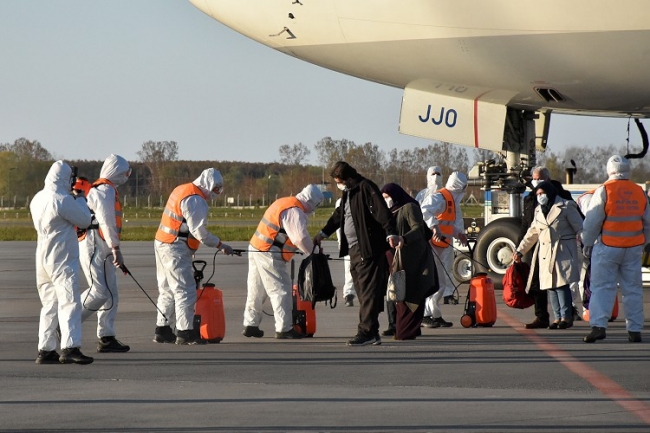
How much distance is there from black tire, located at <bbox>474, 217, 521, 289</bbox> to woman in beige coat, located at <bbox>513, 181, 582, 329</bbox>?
4499 mm

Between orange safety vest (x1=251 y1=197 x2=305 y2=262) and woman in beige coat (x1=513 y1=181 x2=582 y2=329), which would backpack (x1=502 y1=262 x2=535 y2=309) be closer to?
woman in beige coat (x1=513 y1=181 x2=582 y2=329)

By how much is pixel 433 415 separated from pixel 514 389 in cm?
143

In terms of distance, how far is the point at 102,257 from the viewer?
12.2 meters

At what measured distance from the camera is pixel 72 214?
10.9 meters

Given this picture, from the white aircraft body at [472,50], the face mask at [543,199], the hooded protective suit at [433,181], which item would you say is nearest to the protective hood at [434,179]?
the hooded protective suit at [433,181]

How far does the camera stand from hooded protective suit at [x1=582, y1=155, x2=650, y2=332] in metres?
12.7

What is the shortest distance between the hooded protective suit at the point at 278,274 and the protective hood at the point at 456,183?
11.2 feet

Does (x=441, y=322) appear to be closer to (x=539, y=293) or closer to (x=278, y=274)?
(x=539, y=293)

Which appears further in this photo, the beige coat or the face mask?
the face mask

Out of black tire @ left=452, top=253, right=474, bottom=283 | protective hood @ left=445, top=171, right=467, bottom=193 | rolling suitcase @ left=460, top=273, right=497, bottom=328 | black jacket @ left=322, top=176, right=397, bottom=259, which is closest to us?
black jacket @ left=322, top=176, right=397, bottom=259

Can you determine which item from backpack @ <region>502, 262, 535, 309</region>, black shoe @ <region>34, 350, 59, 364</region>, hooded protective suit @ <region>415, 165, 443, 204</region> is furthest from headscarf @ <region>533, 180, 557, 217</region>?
black shoe @ <region>34, 350, 59, 364</region>

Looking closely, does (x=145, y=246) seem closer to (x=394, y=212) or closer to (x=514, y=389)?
(x=394, y=212)

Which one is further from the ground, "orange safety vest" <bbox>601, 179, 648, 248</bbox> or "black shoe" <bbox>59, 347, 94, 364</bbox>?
"orange safety vest" <bbox>601, 179, 648, 248</bbox>

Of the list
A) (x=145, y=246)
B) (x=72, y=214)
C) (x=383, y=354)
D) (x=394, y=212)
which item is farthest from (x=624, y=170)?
(x=145, y=246)
